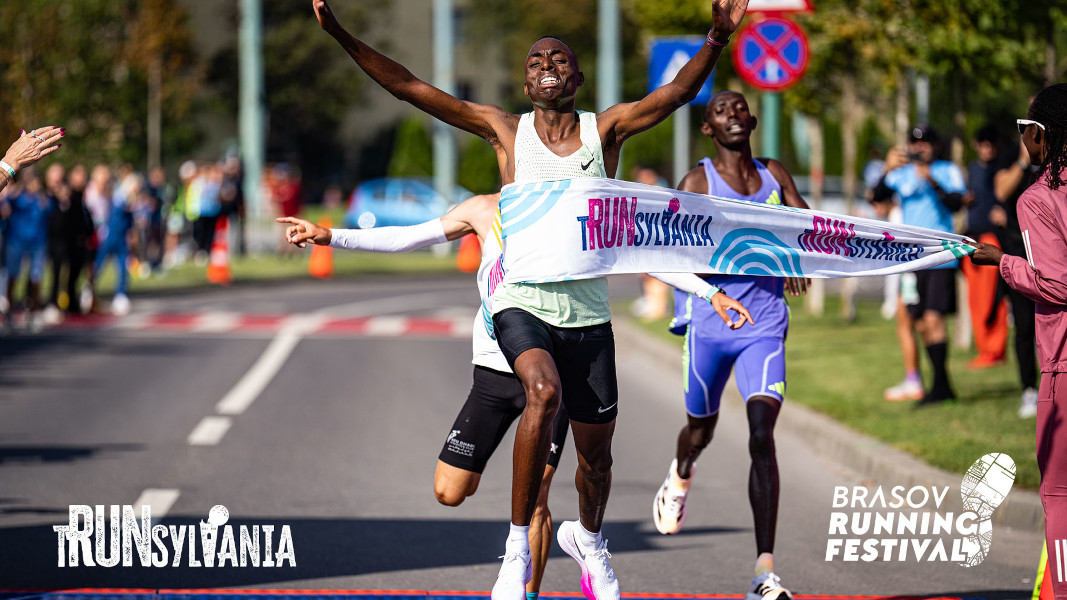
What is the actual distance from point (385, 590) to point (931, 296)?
19.8ft

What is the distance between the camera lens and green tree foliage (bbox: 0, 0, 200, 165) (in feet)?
107

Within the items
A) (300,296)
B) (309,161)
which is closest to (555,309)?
(300,296)

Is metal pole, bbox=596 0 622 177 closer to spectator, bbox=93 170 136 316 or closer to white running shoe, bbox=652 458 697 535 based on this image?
spectator, bbox=93 170 136 316

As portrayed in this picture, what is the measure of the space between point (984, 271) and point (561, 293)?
384 inches

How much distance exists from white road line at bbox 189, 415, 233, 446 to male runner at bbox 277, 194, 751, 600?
5020mm

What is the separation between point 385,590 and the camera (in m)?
6.17

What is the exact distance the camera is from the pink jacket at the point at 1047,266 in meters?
4.94

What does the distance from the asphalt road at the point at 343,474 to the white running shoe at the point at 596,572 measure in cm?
76

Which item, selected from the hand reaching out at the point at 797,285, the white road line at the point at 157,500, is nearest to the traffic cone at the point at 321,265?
the white road line at the point at 157,500

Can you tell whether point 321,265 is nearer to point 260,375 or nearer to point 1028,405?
point 260,375

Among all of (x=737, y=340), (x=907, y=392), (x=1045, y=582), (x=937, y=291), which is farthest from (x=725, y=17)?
(x=907, y=392)

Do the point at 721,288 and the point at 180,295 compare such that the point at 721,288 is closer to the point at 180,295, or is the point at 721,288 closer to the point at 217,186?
the point at 180,295

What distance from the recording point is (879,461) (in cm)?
873

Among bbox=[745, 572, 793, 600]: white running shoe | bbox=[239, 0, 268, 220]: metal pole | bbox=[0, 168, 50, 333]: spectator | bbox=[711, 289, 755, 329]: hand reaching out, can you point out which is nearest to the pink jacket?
A: bbox=[711, 289, 755, 329]: hand reaching out
